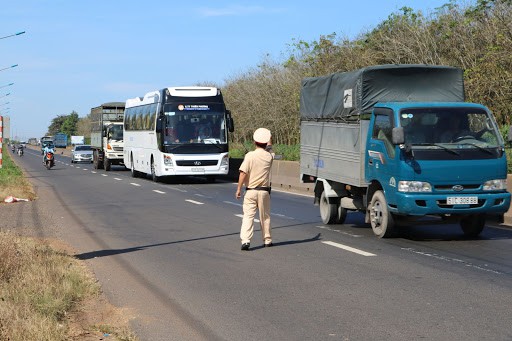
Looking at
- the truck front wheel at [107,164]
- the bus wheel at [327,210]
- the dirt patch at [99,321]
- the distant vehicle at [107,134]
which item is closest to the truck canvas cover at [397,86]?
the bus wheel at [327,210]

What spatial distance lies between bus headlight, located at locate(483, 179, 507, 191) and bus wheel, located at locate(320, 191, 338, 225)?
3.75 meters

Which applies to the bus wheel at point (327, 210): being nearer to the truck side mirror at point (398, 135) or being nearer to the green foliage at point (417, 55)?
the truck side mirror at point (398, 135)

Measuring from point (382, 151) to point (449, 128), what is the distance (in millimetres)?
1077

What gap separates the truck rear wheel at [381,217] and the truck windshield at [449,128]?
109cm

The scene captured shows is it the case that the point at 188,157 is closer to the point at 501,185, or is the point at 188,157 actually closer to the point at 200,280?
the point at 501,185

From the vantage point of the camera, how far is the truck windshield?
13.3 meters

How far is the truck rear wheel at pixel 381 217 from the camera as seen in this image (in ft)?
44.5

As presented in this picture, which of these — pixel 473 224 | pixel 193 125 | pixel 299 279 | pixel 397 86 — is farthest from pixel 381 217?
pixel 193 125

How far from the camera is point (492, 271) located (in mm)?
10227

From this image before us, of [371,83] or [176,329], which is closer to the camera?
[176,329]

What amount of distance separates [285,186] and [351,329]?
25.4 metres

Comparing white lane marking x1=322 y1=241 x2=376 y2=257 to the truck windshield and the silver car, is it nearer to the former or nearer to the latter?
the truck windshield

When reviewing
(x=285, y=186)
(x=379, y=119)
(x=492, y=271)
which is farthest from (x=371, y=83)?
(x=285, y=186)

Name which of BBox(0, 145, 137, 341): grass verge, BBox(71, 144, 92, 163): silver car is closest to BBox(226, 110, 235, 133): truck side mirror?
BBox(0, 145, 137, 341): grass verge
